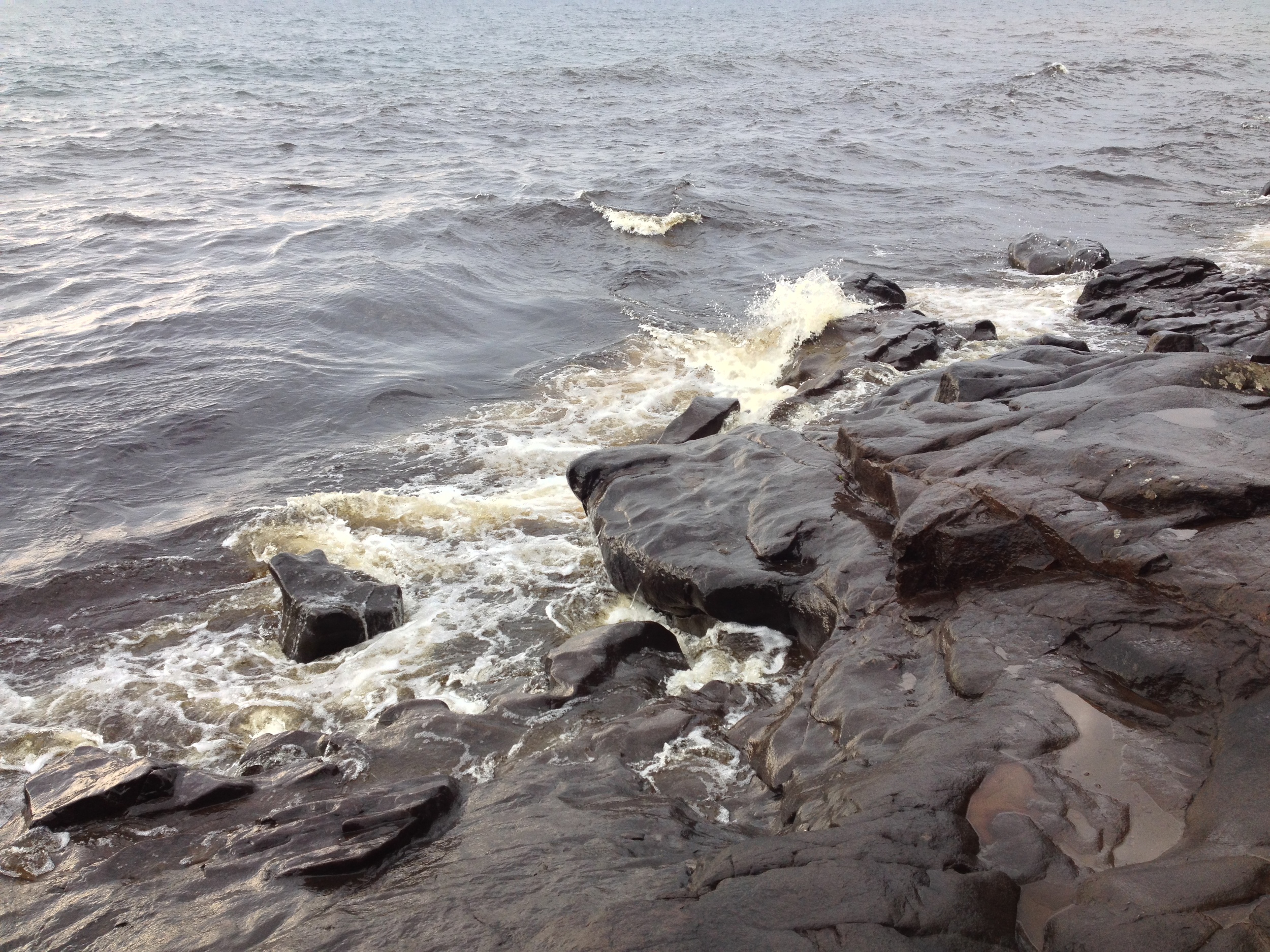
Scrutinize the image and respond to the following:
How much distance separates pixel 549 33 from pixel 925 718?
51251mm

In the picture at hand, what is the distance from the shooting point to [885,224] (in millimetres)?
17297

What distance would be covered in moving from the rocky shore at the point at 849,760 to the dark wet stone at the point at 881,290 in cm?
606

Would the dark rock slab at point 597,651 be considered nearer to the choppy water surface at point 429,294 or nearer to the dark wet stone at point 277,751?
the choppy water surface at point 429,294

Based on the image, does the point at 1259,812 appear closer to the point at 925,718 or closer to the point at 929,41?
the point at 925,718

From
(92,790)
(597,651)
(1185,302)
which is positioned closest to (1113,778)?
(597,651)

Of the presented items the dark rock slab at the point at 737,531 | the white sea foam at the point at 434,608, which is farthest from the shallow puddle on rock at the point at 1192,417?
the white sea foam at the point at 434,608

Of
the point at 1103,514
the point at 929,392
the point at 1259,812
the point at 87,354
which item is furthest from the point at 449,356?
the point at 1259,812

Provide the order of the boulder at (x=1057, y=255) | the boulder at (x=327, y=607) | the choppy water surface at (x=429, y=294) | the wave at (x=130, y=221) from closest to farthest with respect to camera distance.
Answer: the boulder at (x=327, y=607) → the choppy water surface at (x=429, y=294) → the boulder at (x=1057, y=255) → the wave at (x=130, y=221)

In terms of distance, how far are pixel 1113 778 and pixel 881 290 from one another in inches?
401

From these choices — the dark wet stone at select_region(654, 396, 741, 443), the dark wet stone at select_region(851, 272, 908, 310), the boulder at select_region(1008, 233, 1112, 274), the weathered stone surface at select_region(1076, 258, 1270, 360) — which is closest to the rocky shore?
the dark wet stone at select_region(654, 396, 741, 443)

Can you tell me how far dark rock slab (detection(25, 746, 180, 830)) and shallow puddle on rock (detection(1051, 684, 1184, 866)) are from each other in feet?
14.1

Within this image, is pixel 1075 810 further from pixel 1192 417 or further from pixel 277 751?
pixel 277 751

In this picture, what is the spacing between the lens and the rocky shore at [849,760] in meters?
3.06

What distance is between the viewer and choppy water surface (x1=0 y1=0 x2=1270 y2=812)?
661cm
